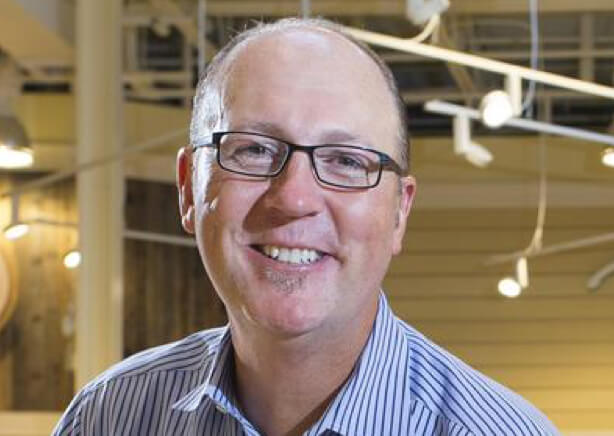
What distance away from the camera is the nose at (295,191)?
89cm

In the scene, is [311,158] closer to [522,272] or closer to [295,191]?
[295,191]

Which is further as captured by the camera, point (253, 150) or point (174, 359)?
point (174, 359)

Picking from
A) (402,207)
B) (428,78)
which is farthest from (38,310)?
(402,207)

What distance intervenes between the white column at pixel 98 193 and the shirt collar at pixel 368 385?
2.61 metres

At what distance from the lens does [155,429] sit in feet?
3.64

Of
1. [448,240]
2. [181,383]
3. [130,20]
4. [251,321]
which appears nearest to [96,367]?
[130,20]

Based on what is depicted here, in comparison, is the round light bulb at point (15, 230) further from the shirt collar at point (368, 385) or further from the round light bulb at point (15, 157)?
the shirt collar at point (368, 385)

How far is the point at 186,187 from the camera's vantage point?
106cm

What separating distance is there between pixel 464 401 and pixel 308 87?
0.29 metres

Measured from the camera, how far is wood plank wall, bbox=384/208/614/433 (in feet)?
13.0

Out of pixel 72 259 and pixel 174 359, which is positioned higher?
pixel 174 359

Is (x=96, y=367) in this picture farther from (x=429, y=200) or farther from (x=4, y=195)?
(x=429, y=200)

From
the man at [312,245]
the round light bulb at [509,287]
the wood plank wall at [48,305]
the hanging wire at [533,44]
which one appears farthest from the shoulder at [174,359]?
the round light bulb at [509,287]

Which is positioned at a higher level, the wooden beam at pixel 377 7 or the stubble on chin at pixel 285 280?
the wooden beam at pixel 377 7
